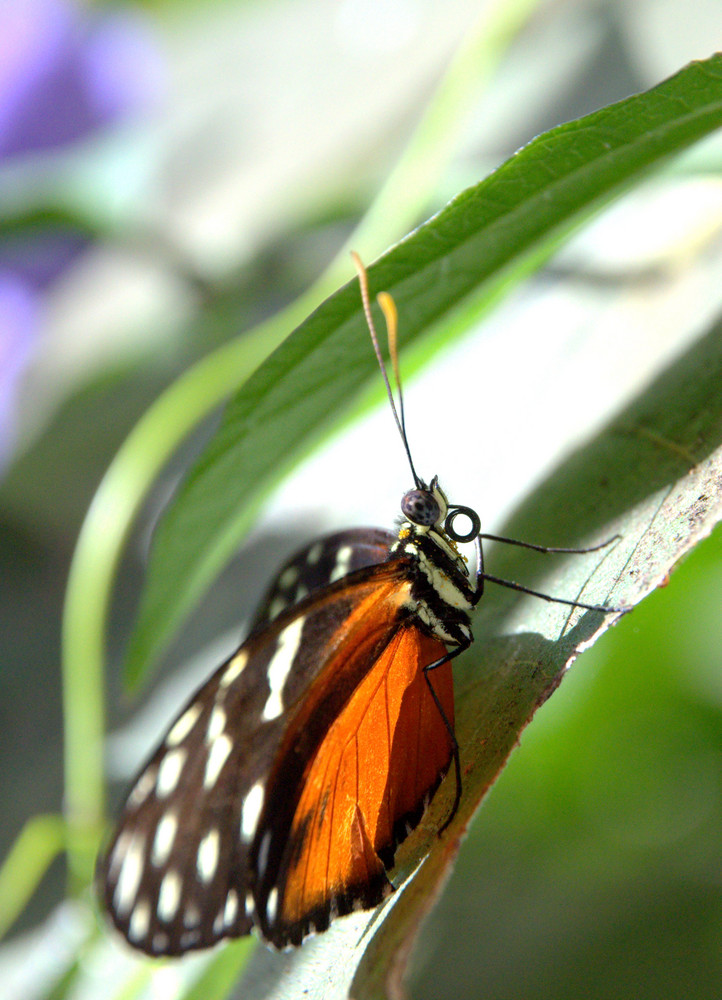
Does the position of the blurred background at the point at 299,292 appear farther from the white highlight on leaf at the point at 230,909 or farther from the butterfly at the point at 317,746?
the white highlight on leaf at the point at 230,909

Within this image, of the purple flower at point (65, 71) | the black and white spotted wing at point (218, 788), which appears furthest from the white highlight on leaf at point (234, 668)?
the purple flower at point (65, 71)

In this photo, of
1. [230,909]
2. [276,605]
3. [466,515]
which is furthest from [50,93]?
[230,909]

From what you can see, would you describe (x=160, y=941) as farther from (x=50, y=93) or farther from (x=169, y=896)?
(x=50, y=93)

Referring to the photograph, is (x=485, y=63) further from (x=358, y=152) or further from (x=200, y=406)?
(x=358, y=152)

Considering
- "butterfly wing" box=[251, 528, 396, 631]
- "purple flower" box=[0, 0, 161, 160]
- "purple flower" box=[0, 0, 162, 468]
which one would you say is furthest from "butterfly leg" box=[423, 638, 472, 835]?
"purple flower" box=[0, 0, 161, 160]

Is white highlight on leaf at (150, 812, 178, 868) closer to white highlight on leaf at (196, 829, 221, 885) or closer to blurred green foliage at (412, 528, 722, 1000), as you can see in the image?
white highlight on leaf at (196, 829, 221, 885)

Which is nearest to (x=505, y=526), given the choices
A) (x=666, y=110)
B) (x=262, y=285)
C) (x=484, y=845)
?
(x=666, y=110)

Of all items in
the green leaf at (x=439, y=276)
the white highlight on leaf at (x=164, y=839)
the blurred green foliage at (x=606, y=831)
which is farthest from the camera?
the blurred green foliage at (x=606, y=831)
